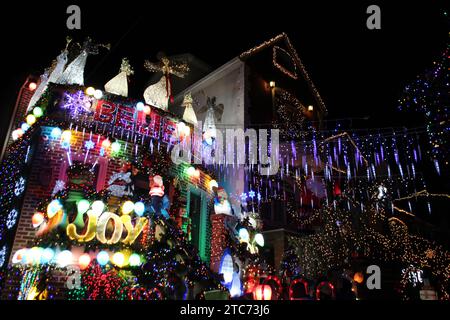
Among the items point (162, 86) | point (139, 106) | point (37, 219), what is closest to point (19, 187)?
point (37, 219)

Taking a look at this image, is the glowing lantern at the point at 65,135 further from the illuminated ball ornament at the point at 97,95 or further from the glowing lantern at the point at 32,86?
the glowing lantern at the point at 32,86

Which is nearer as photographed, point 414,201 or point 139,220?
point 139,220

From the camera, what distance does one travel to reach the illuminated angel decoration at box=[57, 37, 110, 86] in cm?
1104

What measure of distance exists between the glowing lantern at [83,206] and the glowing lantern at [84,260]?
106 cm

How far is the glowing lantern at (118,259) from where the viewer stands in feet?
27.1

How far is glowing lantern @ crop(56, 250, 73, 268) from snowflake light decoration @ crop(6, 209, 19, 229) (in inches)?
81.9

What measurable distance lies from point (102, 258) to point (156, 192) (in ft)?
7.71

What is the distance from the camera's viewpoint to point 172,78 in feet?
68.0

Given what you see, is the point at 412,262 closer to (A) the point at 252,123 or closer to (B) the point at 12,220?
(A) the point at 252,123

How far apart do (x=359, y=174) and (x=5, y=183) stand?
59.6 ft

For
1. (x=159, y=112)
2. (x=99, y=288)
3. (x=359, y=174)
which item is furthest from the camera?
(x=359, y=174)

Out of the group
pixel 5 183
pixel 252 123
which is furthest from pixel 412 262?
pixel 5 183

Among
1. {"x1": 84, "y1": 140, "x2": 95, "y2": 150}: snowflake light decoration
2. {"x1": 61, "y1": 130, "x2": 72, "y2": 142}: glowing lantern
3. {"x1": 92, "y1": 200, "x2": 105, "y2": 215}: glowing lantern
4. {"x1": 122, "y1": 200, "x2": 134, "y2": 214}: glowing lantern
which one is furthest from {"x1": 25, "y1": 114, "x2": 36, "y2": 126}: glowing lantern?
{"x1": 122, "y1": 200, "x2": 134, "y2": 214}: glowing lantern

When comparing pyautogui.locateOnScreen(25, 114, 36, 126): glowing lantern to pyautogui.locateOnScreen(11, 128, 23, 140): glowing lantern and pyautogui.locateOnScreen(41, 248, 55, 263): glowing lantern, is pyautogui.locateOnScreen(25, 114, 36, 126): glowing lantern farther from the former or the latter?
pyautogui.locateOnScreen(41, 248, 55, 263): glowing lantern
